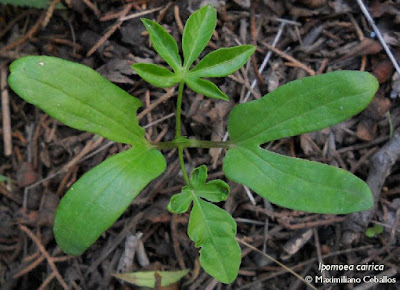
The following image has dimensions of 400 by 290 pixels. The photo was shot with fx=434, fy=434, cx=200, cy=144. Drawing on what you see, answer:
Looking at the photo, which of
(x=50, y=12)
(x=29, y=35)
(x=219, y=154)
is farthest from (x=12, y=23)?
(x=219, y=154)

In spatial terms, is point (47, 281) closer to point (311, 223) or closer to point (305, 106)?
point (311, 223)

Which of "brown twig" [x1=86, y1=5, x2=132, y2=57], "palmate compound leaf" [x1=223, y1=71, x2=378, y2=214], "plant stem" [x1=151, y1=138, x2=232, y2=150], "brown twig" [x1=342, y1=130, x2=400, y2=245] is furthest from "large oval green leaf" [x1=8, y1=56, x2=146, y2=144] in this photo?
"brown twig" [x1=342, y1=130, x2=400, y2=245]

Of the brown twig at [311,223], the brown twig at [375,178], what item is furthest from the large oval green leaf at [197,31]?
the brown twig at [375,178]

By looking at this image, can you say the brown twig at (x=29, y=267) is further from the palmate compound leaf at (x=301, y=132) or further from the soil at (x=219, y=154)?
the palmate compound leaf at (x=301, y=132)

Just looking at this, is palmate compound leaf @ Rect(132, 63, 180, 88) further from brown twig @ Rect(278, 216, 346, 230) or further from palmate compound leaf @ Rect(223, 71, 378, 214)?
brown twig @ Rect(278, 216, 346, 230)

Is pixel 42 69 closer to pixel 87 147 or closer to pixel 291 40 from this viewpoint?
pixel 87 147
